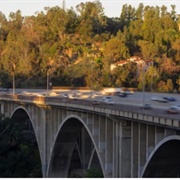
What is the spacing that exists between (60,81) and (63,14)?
24.7 meters

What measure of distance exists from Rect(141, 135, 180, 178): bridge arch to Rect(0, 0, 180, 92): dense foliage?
38.8m

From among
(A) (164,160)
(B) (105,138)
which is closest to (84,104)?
(B) (105,138)

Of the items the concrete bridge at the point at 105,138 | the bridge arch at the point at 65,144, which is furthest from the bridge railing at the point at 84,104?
the bridge arch at the point at 65,144

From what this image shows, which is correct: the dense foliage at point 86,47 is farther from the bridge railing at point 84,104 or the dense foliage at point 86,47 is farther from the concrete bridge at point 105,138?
the concrete bridge at point 105,138

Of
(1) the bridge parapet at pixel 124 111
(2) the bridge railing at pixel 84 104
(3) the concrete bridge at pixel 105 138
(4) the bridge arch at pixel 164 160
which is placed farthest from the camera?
(3) the concrete bridge at pixel 105 138

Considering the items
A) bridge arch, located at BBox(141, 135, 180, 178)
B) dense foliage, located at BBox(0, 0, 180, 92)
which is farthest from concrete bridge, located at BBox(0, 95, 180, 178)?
dense foliage, located at BBox(0, 0, 180, 92)

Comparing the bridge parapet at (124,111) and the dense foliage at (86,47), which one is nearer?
the bridge parapet at (124,111)

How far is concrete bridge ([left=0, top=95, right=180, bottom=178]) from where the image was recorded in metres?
28.3

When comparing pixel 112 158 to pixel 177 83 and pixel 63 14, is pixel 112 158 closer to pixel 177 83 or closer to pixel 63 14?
pixel 177 83

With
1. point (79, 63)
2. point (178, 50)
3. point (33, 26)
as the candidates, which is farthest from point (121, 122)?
point (33, 26)

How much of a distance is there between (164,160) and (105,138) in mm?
7788

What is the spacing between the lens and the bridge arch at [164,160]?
91.1ft

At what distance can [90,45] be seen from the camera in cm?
10425

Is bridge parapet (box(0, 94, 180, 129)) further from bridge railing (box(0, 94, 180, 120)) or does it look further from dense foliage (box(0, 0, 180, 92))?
dense foliage (box(0, 0, 180, 92))
